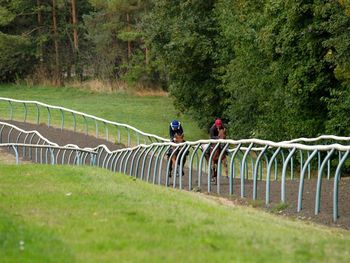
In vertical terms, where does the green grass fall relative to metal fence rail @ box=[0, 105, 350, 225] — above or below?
above

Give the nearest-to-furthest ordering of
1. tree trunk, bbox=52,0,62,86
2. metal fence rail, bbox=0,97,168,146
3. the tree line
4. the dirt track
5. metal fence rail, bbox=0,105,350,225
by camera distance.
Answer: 1. the dirt track
2. metal fence rail, bbox=0,105,350,225
3. the tree line
4. metal fence rail, bbox=0,97,168,146
5. tree trunk, bbox=52,0,62,86

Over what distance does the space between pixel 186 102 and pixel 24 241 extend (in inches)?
1371

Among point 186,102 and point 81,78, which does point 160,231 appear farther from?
point 81,78

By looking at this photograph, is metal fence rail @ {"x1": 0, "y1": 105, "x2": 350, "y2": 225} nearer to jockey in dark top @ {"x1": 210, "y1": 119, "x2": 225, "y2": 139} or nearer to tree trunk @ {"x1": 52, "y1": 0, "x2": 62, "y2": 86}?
jockey in dark top @ {"x1": 210, "y1": 119, "x2": 225, "y2": 139}

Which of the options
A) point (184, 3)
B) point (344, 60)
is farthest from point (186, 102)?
point (344, 60)

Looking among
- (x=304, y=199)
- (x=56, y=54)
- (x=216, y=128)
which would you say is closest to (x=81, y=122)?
(x=216, y=128)

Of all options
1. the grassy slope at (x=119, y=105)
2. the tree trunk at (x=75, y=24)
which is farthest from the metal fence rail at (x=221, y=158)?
the tree trunk at (x=75, y=24)

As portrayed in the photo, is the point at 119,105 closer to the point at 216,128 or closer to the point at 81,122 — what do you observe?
the point at 81,122

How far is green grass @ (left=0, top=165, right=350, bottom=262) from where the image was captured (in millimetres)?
7234

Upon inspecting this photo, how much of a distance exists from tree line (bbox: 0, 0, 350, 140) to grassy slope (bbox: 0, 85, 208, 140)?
5.97ft

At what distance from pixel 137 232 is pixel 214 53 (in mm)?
31373

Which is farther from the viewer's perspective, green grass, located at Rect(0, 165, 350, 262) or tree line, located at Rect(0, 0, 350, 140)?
tree line, located at Rect(0, 0, 350, 140)

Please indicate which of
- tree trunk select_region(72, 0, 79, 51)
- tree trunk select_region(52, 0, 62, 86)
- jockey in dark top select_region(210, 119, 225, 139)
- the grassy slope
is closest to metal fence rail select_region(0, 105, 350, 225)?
jockey in dark top select_region(210, 119, 225, 139)

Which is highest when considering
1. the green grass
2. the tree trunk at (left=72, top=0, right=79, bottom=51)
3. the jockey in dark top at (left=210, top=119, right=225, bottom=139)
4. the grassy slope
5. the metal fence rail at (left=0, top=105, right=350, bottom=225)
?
the tree trunk at (left=72, top=0, right=79, bottom=51)
